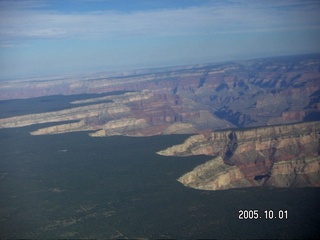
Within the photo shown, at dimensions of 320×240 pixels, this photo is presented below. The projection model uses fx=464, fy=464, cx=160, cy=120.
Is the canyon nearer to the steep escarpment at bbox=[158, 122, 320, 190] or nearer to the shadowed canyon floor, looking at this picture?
the steep escarpment at bbox=[158, 122, 320, 190]

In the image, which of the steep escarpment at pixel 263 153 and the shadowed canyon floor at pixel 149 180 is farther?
the steep escarpment at pixel 263 153

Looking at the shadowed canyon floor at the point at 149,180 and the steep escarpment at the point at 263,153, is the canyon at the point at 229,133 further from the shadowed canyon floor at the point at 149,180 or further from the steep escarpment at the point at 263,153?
the shadowed canyon floor at the point at 149,180

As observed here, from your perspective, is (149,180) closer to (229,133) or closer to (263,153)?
(263,153)

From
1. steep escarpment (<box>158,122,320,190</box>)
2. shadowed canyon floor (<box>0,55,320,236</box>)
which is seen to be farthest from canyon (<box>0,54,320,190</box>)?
shadowed canyon floor (<box>0,55,320,236</box>)

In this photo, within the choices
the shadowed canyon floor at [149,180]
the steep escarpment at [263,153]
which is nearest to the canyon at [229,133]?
the steep escarpment at [263,153]

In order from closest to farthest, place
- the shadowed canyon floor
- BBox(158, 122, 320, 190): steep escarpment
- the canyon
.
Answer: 1. the shadowed canyon floor
2. the canyon
3. BBox(158, 122, 320, 190): steep escarpment

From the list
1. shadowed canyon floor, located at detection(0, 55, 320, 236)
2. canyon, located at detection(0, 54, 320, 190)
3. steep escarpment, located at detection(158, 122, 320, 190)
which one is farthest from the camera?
steep escarpment, located at detection(158, 122, 320, 190)

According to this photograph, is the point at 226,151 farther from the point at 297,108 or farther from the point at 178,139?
the point at 297,108

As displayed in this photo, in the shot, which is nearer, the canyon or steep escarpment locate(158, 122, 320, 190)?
the canyon
